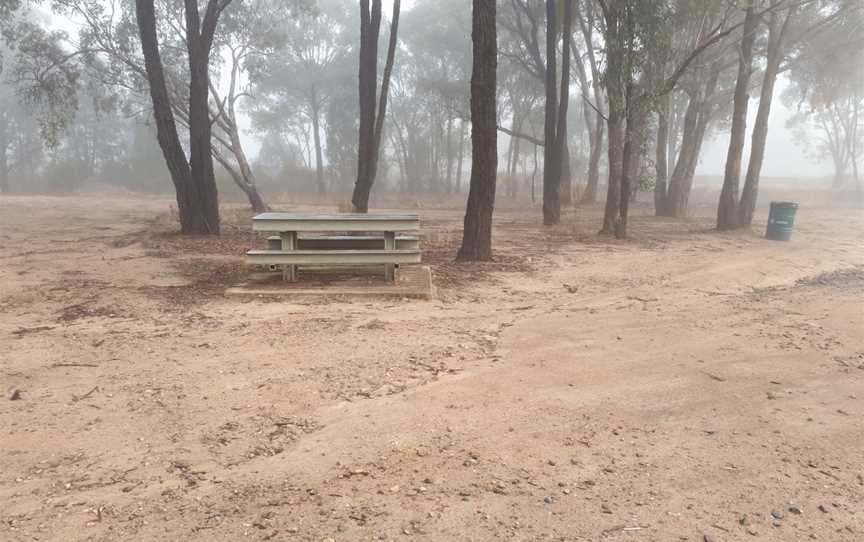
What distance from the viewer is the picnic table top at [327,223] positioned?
6566 millimetres

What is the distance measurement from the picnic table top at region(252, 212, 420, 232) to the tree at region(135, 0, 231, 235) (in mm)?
5416

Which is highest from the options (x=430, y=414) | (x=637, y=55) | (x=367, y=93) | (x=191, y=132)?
(x=637, y=55)

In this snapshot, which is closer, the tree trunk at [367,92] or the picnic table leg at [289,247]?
the picnic table leg at [289,247]

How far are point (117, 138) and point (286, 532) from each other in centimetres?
4321

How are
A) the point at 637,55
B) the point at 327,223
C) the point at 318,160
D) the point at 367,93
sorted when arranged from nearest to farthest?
the point at 327,223 < the point at 637,55 < the point at 367,93 < the point at 318,160

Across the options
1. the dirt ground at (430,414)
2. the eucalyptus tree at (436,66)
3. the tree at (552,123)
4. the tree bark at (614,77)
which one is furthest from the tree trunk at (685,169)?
the eucalyptus tree at (436,66)

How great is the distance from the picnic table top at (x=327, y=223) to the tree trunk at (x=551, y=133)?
9027mm

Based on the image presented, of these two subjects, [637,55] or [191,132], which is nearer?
[637,55]

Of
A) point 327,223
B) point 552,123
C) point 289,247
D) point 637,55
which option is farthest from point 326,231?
point 552,123

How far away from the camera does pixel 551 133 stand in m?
15.2

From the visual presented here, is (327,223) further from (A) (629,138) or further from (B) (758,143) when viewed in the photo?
(B) (758,143)

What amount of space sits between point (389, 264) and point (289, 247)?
3.57 feet

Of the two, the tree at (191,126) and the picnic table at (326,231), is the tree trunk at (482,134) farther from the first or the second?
the tree at (191,126)

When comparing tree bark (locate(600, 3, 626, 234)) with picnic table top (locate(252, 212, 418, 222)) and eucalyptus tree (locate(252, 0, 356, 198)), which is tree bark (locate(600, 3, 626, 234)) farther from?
eucalyptus tree (locate(252, 0, 356, 198))
